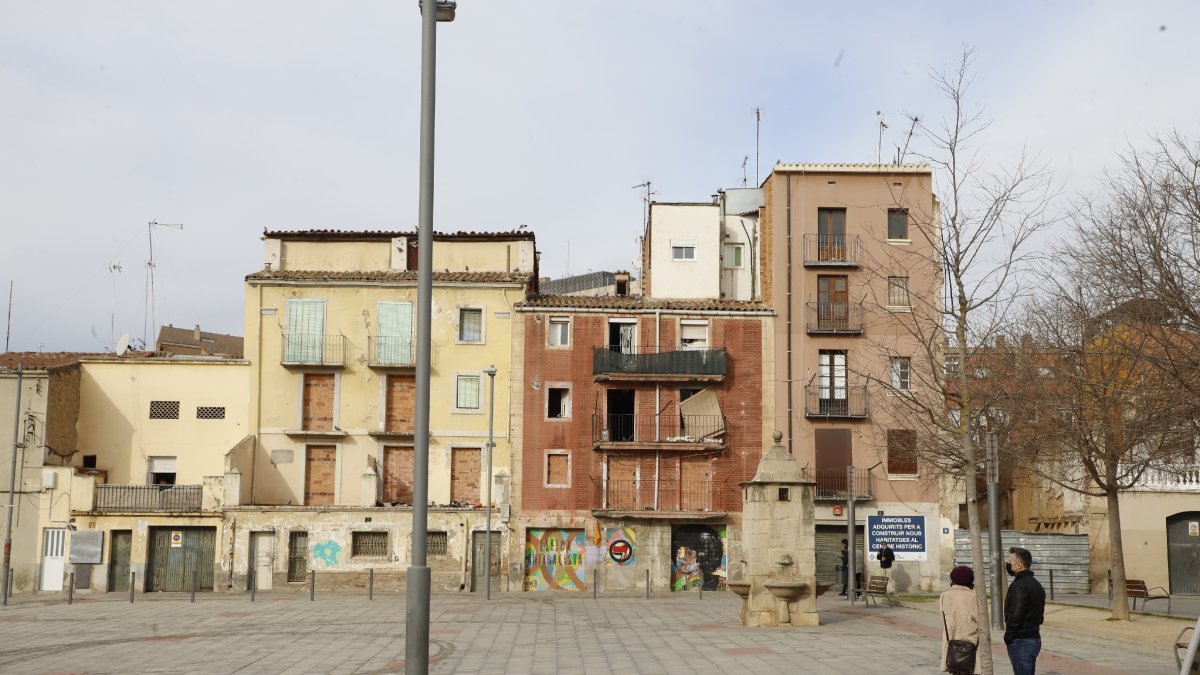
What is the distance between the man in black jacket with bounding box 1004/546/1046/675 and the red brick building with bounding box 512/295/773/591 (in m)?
30.4

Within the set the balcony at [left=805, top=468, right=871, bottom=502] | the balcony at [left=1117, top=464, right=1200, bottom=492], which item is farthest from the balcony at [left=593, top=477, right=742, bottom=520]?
the balcony at [left=1117, top=464, right=1200, bottom=492]

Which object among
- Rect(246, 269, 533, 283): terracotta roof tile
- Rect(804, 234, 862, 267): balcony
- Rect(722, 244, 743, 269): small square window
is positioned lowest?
Rect(246, 269, 533, 283): terracotta roof tile

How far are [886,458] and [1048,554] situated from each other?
6.64 m

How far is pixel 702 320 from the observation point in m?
47.4

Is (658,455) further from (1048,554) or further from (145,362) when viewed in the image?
(145,362)

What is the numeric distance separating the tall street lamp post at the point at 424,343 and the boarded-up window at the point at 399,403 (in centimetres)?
3478

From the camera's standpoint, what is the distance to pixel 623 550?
44.9 metres

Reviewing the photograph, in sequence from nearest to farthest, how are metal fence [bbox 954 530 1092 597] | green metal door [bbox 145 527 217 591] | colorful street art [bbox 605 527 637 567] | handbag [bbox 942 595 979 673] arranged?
1. handbag [bbox 942 595 979 673]
2. metal fence [bbox 954 530 1092 597]
3. green metal door [bbox 145 527 217 591]
4. colorful street art [bbox 605 527 637 567]

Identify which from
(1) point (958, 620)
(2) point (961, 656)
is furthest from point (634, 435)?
(2) point (961, 656)

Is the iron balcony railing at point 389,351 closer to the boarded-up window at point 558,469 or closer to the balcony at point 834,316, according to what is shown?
the boarded-up window at point 558,469

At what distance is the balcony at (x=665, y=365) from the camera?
151 ft

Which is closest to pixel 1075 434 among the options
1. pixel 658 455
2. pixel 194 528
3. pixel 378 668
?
pixel 378 668

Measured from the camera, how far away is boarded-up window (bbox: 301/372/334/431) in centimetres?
4616

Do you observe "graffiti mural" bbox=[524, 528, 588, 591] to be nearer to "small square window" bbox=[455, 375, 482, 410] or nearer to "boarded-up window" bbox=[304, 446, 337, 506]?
"small square window" bbox=[455, 375, 482, 410]
